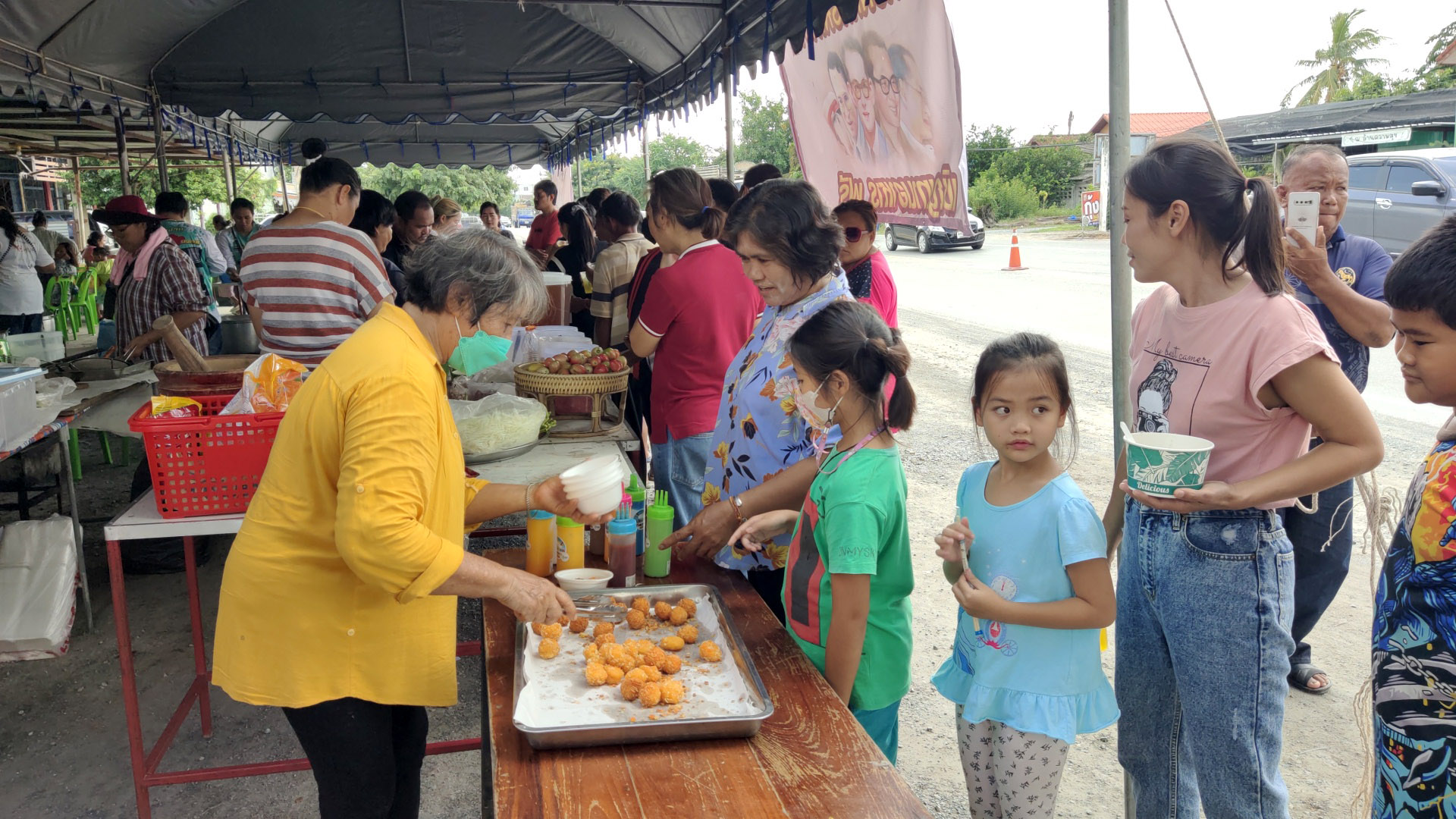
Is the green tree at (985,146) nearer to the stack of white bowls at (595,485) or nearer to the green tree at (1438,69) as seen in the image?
the green tree at (1438,69)

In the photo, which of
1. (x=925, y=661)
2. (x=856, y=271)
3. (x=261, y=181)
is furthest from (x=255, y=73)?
(x=261, y=181)

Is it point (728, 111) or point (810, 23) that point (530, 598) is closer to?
point (810, 23)

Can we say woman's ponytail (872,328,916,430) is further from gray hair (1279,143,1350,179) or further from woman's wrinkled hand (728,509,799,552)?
gray hair (1279,143,1350,179)

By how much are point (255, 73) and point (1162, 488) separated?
27.3 feet

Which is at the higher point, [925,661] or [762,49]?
[762,49]

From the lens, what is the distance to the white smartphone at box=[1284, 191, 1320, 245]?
2162mm

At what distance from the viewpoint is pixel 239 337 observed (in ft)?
14.6

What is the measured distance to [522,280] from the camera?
184cm

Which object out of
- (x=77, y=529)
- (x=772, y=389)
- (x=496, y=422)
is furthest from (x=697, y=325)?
(x=77, y=529)

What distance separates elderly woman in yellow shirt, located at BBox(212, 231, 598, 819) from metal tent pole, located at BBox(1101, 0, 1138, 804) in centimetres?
136

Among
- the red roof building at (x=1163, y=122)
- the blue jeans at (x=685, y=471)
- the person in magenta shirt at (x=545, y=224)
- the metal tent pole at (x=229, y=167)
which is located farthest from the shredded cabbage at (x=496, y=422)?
the red roof building at (x=1163, y=122)

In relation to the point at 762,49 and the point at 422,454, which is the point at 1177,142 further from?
the point at 762,49

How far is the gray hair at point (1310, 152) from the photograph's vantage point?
306cm

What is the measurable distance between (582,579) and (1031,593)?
100 centimetres
